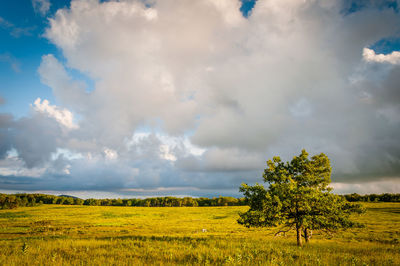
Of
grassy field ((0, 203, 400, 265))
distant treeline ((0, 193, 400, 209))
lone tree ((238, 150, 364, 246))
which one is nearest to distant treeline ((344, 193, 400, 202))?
distant treeline ((0, 193, 400, 209))

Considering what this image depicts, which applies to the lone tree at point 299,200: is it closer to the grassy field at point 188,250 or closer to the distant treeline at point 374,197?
the grassy field at point 188,250

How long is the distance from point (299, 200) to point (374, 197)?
19201 centimetres

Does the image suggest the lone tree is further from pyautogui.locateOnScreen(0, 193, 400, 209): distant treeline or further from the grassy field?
pyautogui.locateOnScreen(0, 193, 400, 209): distant treeline

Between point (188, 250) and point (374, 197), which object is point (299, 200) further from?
point (374, 197)

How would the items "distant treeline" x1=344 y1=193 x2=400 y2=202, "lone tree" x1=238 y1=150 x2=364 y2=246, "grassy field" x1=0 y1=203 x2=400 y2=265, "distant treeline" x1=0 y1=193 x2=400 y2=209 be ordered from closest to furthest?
"grassy field" x1=0 y1=203 x2=400 y2=265 < "lone tree" x1=238 y1=150 x2=364 y2=246 < "distant treeline" x1=0 y1=193 x2=400 y2=209 < "distant treeline" x1=344 y1=193 x2=400 y2=202

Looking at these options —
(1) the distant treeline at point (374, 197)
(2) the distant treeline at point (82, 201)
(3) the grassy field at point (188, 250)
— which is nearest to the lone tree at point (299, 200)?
(3) the grassy field at point (188, 250)

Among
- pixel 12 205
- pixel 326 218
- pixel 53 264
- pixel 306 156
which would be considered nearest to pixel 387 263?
pixel 326 218

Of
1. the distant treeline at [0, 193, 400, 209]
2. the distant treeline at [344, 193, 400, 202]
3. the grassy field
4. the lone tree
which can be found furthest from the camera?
the distant treeline at [344, 193, 400, 202]

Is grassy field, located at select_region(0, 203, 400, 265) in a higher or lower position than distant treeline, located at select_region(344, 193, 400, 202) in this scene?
higher

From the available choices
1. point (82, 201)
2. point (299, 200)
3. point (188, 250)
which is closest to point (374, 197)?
point (299, 200)

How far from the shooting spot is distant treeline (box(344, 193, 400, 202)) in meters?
145

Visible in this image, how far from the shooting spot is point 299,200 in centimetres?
1595

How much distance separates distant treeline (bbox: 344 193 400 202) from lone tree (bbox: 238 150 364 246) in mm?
161560

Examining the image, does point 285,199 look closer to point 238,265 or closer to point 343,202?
point 343,202
